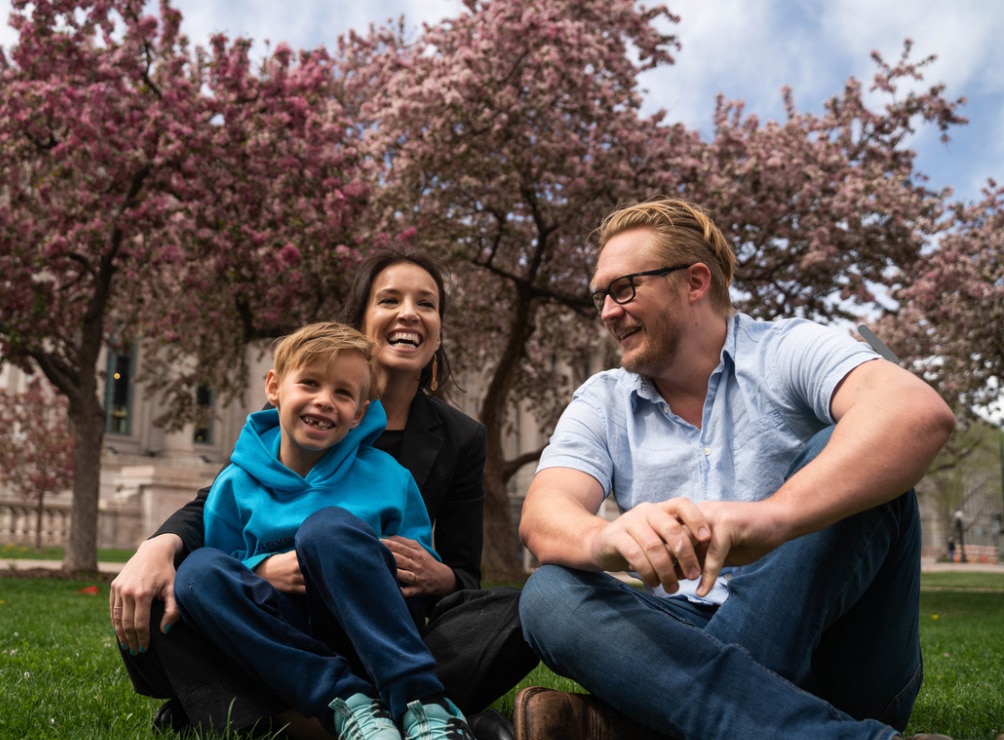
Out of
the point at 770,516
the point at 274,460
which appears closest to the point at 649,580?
the point at 770,516

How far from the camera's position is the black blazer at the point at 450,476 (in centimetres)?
361

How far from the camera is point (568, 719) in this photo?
→ 99.7 inches

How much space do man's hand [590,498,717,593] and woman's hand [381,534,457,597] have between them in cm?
101

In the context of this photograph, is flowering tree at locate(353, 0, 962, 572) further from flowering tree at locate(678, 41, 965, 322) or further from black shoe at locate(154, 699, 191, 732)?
black shoe at locate(154, 699, 191, 732)

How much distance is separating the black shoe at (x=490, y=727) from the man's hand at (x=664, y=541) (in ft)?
3.26

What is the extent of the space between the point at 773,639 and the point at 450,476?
159 cm

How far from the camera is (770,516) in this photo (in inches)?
85.8

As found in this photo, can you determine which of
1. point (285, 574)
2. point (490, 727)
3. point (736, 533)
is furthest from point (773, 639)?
point (285, 574)

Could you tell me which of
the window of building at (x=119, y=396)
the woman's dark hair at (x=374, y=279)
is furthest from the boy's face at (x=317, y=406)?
the window of building at (x=119, y=396)

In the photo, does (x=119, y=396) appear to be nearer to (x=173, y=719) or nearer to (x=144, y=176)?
(x=144, y=176)

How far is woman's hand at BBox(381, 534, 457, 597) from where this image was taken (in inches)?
121

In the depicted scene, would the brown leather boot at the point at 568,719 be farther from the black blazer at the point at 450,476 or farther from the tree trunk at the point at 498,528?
the tree trunk at the point at 498,528

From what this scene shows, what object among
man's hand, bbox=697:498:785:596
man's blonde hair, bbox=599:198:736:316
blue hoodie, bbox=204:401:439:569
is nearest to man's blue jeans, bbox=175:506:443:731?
blue hoodie, bbox=204:401:439:569

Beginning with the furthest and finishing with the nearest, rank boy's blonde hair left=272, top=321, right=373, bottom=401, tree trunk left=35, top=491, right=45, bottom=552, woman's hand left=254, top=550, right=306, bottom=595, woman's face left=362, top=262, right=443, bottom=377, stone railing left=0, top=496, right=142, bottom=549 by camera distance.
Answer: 1. stone railing left=0, top=496, right=142, bottom=549
2. tree trunk left=35, top=491, right=45, bottom=552
3. woman's face left=362, top=262, right=443, bottom=377
4. boy's blonde hair left=272, top=321, right=373, bottom=401
5. woman's hand left=254, top=550, right=306, bottom=595
